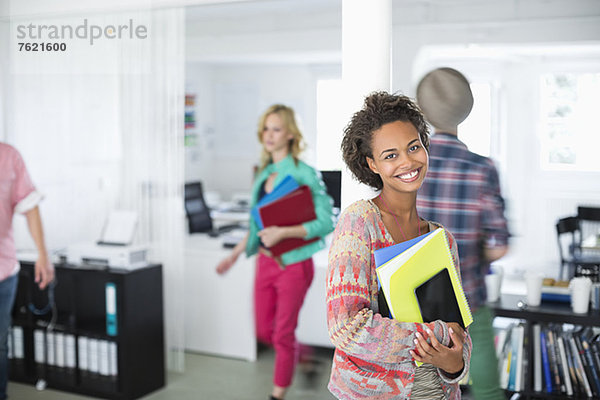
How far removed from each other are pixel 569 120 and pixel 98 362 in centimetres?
598

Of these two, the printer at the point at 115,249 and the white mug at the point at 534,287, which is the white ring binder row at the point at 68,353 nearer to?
the printer at the point at 115,249

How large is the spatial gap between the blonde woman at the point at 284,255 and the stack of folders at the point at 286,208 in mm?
34

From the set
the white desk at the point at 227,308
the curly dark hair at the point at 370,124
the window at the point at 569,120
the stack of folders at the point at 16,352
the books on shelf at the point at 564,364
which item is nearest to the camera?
the curly dark hair at the point at 370,124

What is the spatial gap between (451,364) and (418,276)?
0.22 meters

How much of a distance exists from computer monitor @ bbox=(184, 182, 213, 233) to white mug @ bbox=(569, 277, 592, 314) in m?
3.21

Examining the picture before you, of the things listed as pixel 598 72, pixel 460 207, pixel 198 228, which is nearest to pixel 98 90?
pixel 198 228

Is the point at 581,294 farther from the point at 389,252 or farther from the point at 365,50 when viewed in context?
the point at 389,252

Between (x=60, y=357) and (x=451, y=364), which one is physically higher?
(x=451, y=364)

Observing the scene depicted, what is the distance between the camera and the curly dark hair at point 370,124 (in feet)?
5.33

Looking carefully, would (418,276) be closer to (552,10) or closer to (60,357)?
(60,357)

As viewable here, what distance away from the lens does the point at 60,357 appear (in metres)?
3.85

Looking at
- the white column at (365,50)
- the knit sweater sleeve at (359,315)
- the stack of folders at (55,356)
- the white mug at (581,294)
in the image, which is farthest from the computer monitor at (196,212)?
the knit sweater sleeve at (359,315)

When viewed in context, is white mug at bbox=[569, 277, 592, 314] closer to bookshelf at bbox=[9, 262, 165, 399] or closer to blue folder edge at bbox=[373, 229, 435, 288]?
blue folder edge at bbox=[373, 229, 435, 288]

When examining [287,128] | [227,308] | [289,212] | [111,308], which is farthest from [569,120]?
[111,308]
